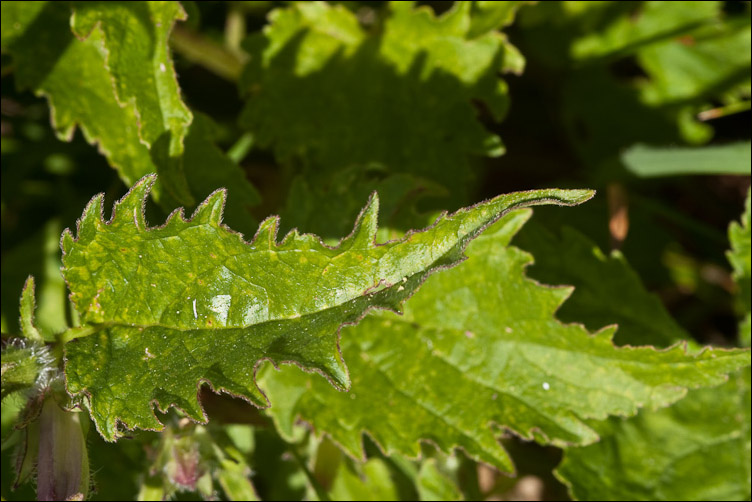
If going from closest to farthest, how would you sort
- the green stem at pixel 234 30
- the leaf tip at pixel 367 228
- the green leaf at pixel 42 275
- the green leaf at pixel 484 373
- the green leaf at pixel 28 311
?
the leaf tip at pixel 367 228 < the green leaf at pixel 28 311 < the green leaf at pixel 484 373 < the green leaf at pixel 42 275 < the green stem at pixel 234 30

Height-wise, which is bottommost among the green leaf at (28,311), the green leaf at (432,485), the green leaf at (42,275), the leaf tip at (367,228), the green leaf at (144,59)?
the green leaf at (432,485)

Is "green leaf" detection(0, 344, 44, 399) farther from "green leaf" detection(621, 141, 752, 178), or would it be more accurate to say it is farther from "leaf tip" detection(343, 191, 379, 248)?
"green leaf" detection(621, 141, 752, 178)

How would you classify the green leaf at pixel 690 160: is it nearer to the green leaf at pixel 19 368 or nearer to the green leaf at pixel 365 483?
the green leaf at pixel 365 483

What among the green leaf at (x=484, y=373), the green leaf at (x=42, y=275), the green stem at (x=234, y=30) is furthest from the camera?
the green stem at (x=234, y=30)

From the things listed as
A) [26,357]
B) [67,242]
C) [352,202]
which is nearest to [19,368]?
[26,357]

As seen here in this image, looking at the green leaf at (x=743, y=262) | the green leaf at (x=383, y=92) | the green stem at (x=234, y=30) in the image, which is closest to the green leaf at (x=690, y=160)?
the green leaf at (x=743, y=262)

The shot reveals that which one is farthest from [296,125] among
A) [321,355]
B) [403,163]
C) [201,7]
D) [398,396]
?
[321,355]

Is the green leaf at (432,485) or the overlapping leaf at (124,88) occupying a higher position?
the overlapping leaf at (124,88)
